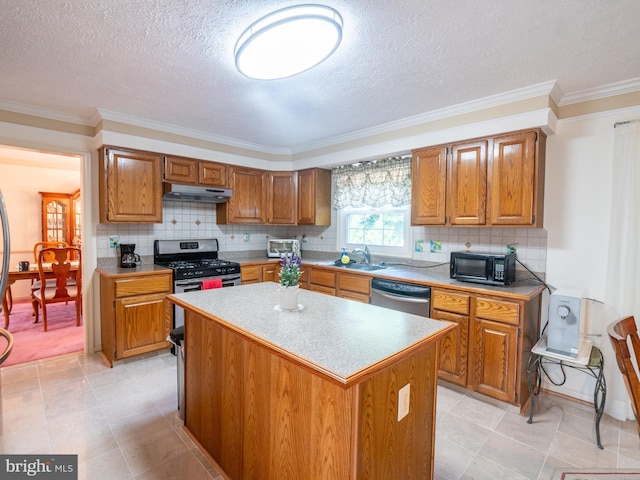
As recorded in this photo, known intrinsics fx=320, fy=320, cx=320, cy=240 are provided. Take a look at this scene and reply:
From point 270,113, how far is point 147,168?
144cm

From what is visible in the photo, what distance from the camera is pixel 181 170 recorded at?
359cm

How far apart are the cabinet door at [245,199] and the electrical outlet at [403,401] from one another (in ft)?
10.5

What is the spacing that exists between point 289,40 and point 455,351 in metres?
2.52

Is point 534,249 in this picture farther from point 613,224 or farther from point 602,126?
point 602,126

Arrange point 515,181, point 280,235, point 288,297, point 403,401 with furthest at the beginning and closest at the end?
point 280,235 → point 515,181 → point 288,297 → point 403,401

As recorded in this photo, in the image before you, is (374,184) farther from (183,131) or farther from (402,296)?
(183,131)

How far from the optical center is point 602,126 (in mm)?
2439

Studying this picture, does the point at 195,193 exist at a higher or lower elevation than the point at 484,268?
higher

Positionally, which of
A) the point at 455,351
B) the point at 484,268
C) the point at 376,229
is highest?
the point at 376,229

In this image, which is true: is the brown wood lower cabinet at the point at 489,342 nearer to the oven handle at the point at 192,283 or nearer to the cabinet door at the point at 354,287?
the cabinet door at the point at 354,287

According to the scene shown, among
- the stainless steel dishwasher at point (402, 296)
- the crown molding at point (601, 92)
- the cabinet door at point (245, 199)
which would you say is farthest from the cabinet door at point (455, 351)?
the cabinet door at point (245, 199)

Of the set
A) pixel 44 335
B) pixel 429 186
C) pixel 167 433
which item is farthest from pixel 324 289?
pixel 44 335

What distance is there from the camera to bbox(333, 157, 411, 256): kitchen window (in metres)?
3.58

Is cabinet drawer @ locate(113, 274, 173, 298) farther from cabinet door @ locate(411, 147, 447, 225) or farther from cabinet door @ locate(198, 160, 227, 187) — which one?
cabinet door @ locate(411, 147, 447, 225)
